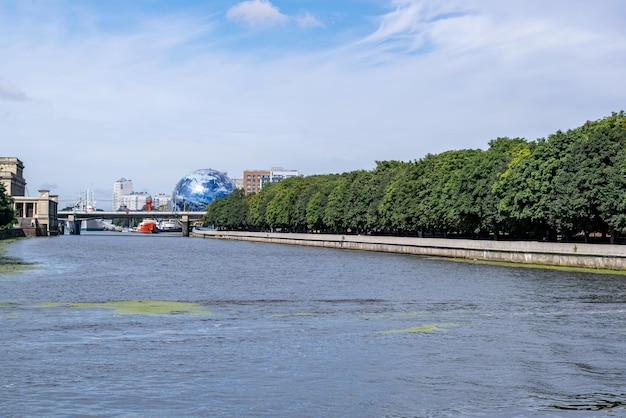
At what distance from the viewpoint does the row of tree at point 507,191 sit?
7806cm

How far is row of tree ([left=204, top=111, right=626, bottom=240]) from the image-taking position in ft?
256

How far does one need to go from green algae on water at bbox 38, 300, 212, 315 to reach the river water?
9 centimetres

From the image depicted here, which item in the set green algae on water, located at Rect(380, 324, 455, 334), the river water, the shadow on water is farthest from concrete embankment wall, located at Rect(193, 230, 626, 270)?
the shadow on water

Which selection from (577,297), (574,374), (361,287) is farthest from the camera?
(361,287)

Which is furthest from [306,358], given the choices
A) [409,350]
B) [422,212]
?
[422,212]

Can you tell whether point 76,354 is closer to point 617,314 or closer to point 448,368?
point 448,368

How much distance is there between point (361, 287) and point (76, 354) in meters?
30.6

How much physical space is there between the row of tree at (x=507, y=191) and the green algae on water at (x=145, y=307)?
43166 millimetres

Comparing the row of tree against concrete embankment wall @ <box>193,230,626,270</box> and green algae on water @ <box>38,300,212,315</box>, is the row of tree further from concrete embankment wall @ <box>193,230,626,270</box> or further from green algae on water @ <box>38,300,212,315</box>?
green algae on water @ <box>38,300,212,315</box>

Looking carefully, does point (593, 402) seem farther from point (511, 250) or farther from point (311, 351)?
point (511, 250)

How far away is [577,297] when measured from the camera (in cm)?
4866

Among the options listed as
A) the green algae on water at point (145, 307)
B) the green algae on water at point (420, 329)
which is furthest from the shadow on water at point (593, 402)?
the green algae on water at point (145, 307)

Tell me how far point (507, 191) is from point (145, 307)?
57643 millimetres

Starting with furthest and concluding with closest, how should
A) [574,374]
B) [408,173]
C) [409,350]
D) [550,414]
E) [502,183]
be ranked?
[408,173] < [502,183] < [409,350] < [574,374] < [550,414]
